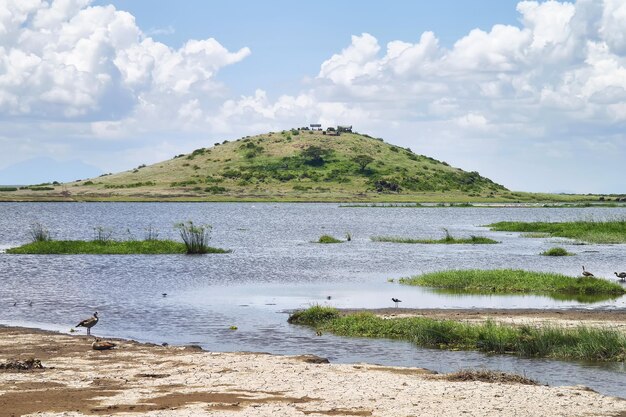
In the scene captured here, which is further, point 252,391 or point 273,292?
point 273,292

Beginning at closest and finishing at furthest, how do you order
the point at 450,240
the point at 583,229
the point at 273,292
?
the point at 273,292, the point at 450,240, the point at 583,229

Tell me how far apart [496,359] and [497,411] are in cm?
813

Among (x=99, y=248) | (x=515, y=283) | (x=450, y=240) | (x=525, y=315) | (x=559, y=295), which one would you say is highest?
(x=99, y=248)

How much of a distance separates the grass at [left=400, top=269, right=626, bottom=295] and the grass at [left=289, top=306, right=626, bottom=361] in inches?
505

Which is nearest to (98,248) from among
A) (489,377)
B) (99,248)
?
(99,248)

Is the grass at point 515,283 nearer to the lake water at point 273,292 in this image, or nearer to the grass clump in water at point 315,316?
the lake water at point 273,292

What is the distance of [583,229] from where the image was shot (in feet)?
280

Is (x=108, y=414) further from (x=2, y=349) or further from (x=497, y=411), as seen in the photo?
(x=2, y=349)

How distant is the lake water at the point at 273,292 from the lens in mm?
26391

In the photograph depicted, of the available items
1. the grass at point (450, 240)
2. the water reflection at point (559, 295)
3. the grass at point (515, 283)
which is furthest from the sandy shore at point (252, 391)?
the grass at point (450, 240)

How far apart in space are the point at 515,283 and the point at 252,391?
1032 inches

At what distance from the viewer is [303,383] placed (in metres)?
20.2

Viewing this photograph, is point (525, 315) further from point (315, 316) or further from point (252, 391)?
point (252, 391)

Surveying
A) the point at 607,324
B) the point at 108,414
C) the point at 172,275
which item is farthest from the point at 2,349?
the point at 172,275
